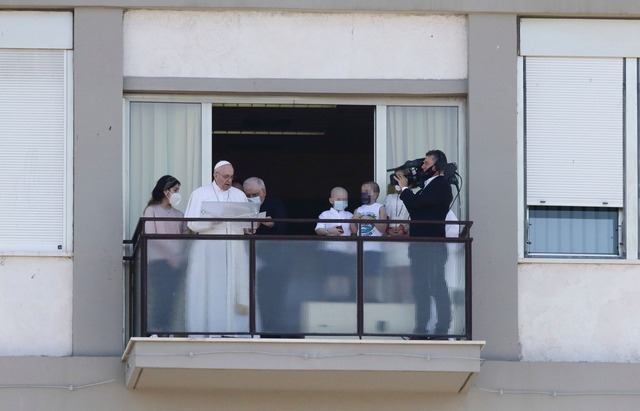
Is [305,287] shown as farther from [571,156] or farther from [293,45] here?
[571,156]

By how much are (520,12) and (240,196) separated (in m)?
3.31

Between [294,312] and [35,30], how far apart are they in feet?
12.7

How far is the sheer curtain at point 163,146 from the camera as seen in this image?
A: 19344mm

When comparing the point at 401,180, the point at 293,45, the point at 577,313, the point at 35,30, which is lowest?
the point at 577,313

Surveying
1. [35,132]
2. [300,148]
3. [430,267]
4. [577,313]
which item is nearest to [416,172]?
[430,267]

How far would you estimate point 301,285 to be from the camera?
18.0 m

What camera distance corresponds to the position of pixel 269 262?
18.0m

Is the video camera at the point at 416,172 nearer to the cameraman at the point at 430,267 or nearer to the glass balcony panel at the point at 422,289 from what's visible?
the cameraman at the point at 430,267

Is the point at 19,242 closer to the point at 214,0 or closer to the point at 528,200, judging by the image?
the point at 214,0

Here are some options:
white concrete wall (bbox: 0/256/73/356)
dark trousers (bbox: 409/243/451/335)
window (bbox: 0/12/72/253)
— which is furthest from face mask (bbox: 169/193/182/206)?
dark trousers (bbox: 409/243/451/335)

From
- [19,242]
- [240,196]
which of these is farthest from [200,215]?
[19,242]

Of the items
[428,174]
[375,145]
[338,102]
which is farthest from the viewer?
[375,145]

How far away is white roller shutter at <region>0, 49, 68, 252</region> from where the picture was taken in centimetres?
1897

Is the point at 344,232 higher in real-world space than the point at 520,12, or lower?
lower
